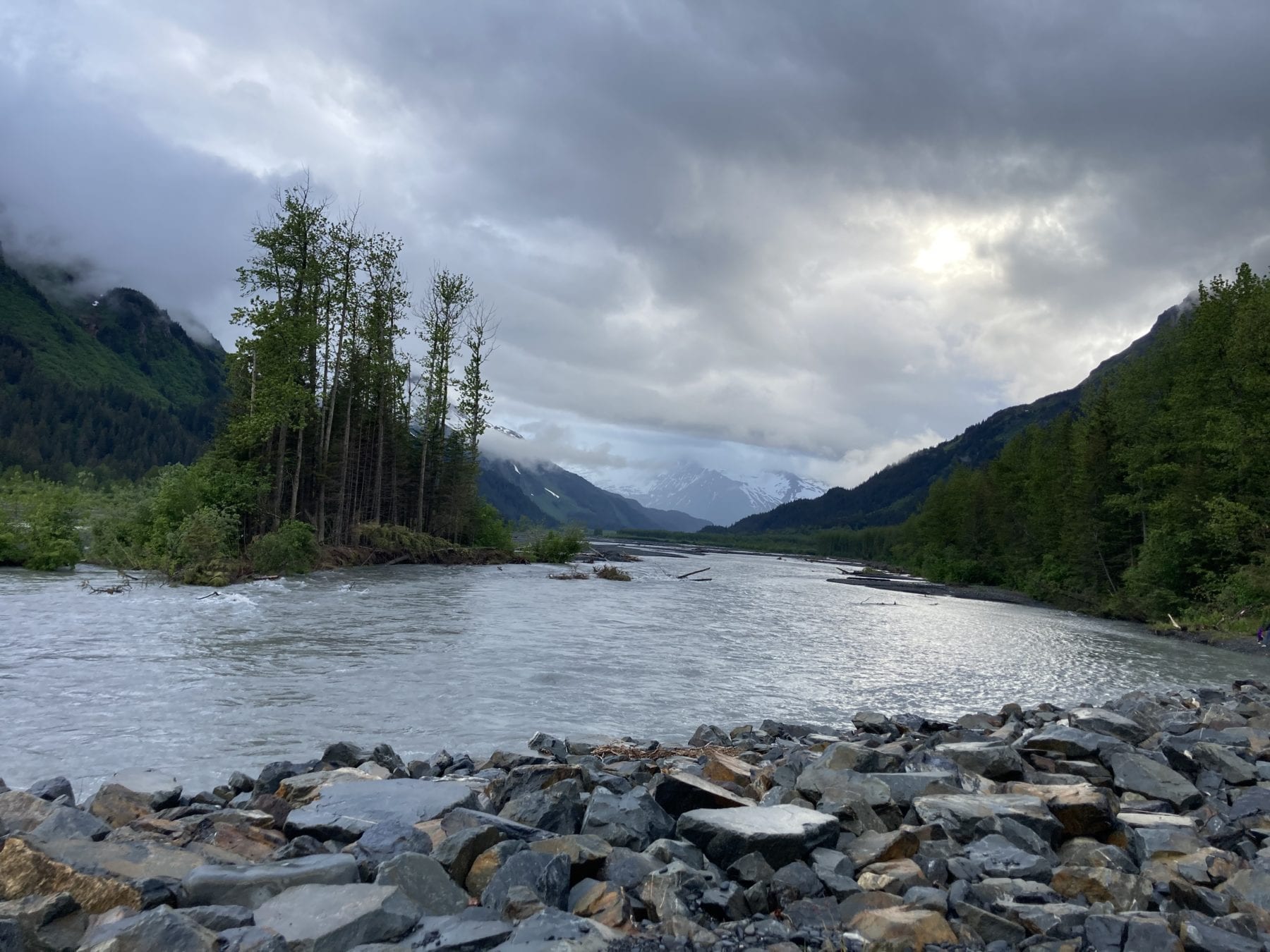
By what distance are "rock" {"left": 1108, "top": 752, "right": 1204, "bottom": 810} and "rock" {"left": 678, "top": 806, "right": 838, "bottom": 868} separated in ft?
13.4

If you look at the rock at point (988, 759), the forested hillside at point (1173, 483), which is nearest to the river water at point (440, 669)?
the rock at point (988, 759)

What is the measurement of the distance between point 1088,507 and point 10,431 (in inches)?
6697

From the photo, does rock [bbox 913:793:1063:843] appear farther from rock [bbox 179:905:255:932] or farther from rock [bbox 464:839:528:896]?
rock [bbox 179:905:255:932]

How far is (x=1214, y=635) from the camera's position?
29797 mm

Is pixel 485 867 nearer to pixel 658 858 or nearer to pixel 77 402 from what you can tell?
pixel 658 858

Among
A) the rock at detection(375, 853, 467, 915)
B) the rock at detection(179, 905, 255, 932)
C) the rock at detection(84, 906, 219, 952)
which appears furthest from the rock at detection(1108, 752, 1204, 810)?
the rock at detection(84, 906, 219, 952)

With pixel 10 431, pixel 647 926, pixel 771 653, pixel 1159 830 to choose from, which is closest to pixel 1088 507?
pixel 771 653

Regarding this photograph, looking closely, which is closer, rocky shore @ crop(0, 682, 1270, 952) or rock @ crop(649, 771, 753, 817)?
rocky shore @ crop(0, 682, 1270, 952)

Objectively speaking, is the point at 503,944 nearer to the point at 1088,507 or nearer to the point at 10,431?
the point at 1088,507

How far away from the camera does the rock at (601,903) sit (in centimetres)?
424

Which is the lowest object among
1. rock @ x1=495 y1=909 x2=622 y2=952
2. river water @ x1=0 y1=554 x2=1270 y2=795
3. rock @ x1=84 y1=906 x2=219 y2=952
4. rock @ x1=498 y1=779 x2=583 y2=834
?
river water @ x1=0 y1=554 x2=1270 y2=795

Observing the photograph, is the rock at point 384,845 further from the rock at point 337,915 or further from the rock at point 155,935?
the rock at point 155,935

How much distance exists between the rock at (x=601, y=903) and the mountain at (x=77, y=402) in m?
141

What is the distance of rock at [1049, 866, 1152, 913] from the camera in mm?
4566
